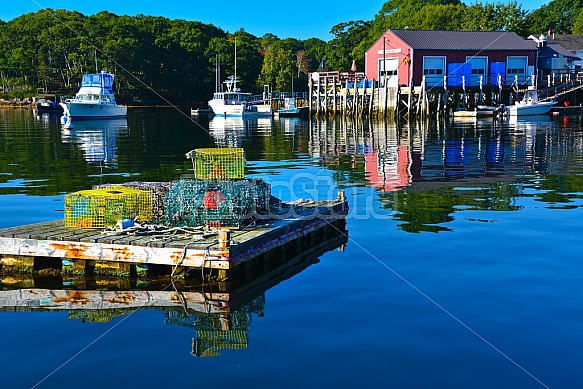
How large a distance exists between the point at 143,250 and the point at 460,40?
57.9 metres

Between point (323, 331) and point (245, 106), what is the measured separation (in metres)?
71.1

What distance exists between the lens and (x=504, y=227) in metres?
14.6

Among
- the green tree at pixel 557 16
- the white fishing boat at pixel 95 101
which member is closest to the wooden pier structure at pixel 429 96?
the white fishing boat at pixel 95 101

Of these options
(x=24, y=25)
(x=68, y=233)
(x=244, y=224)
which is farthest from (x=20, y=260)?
(x=24, y=25)

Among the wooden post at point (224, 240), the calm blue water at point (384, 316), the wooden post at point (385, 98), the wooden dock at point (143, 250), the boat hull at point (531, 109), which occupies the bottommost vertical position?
the calm blue water at point (384, 316)

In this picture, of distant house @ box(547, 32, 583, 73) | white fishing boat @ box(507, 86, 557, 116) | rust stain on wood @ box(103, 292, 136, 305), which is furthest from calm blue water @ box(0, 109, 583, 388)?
distant house @ box(547, 32, 583, 73)

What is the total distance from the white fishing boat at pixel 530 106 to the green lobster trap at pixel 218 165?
165 ft

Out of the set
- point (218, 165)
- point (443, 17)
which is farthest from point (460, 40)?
point (218, 165)

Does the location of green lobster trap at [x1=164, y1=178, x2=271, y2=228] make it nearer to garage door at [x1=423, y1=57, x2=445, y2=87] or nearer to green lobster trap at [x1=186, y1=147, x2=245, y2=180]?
green lobster trap at [x1=186, y1=147, x2=245, y2=180]

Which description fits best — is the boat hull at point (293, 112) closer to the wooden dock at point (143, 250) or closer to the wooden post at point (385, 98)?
the wooden post at point (385, 98)

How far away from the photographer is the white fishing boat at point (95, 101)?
67.0 m

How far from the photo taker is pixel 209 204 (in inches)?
485

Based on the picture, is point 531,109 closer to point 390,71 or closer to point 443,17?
point 390,71

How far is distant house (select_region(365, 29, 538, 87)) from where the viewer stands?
62.9m
